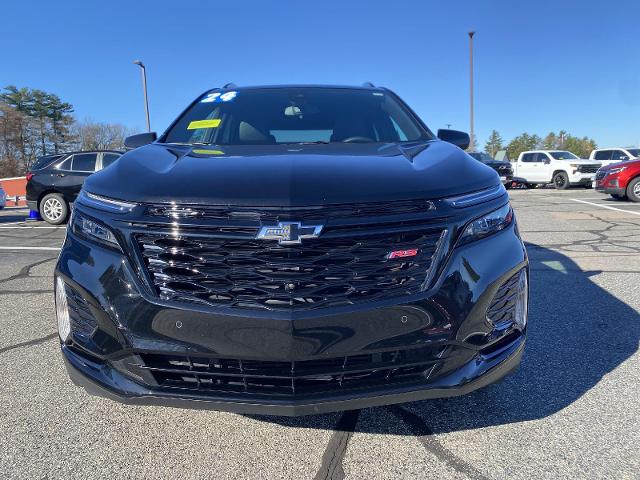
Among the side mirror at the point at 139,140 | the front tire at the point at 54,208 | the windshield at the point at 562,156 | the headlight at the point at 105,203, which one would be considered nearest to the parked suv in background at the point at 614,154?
the windshield at the point at 562,156

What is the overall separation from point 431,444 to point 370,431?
0.28 meters

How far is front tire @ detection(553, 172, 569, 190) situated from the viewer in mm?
→ 22975

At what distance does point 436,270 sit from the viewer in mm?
1867

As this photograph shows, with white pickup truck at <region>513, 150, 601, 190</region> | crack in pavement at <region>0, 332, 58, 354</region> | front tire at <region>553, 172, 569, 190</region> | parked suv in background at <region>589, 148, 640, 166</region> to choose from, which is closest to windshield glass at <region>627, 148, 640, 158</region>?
parked suv in background at <region>589, 148, 640, 166</region>

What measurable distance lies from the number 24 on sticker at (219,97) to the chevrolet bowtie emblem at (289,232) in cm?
206

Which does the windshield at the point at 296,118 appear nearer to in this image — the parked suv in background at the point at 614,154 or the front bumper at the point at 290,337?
the front bumper at the point at 290,337

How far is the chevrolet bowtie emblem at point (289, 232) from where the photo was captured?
1773 millimetres

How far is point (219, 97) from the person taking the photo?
3631 mm

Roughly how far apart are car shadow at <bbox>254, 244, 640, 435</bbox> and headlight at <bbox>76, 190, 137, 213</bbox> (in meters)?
1.21

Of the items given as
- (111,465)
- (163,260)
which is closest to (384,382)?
(163,260)

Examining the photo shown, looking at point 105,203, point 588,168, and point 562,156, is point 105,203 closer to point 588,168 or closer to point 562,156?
point 588,168

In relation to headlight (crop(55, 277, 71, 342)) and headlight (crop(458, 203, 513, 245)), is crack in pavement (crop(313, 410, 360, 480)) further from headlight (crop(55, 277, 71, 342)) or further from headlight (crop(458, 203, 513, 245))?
headlight (crop(55, 277, 71, 342))

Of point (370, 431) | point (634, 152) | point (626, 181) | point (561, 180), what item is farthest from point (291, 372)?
point (634, 152)

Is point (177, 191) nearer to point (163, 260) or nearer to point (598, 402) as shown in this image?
point (163, 260)
